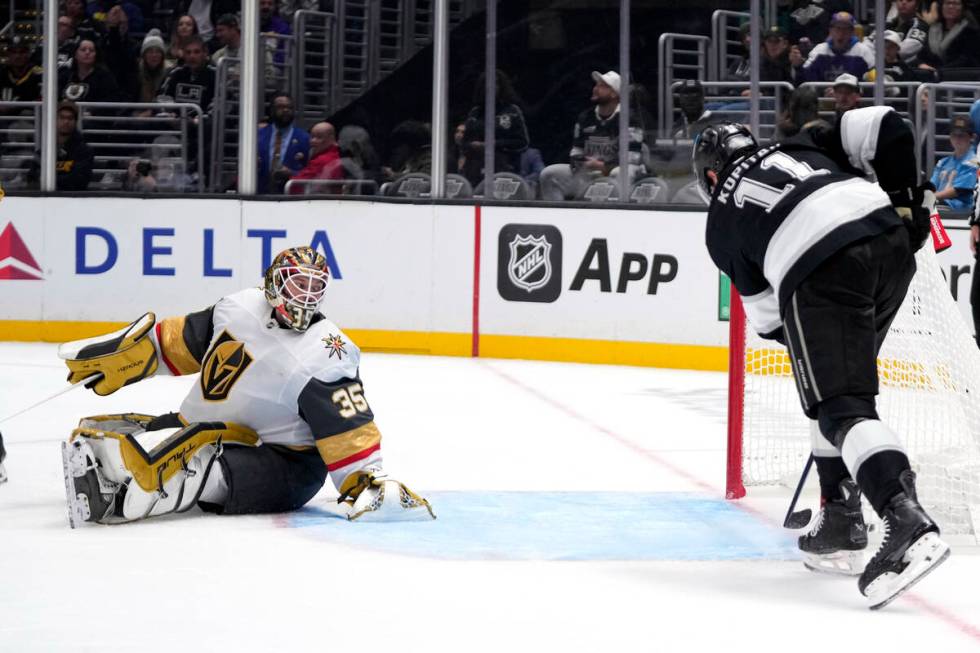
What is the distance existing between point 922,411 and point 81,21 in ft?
22.3

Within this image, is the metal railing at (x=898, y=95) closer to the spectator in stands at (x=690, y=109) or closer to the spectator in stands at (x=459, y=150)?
the spectator in stands at (x=690, y=109)

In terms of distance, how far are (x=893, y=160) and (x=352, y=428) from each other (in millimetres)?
1565

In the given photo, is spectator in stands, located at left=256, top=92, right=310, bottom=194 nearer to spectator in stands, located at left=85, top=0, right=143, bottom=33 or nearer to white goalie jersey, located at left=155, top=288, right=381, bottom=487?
spectator in stands, located at left=85, top=0, right=143, bottom=33

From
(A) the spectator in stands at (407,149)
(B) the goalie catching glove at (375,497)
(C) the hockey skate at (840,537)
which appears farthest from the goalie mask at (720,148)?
(A) the spectator in stands at (407,149)

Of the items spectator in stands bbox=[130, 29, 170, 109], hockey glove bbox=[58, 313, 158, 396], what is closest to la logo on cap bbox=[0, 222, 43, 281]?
spectator in stands bbox=[130, 29, 170, 109]

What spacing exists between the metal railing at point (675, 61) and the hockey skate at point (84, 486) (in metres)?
5.34

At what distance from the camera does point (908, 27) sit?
8492 mm

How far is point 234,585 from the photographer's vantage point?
3.63 meters

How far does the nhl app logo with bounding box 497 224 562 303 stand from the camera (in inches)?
349

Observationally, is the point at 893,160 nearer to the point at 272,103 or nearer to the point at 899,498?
the point at 899,498

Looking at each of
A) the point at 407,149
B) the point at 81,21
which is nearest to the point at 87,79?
the point at 81,21

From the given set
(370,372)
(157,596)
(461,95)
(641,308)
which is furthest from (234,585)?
(461,95)

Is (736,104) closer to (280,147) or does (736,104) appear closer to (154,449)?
(280,147)

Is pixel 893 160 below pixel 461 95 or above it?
below
